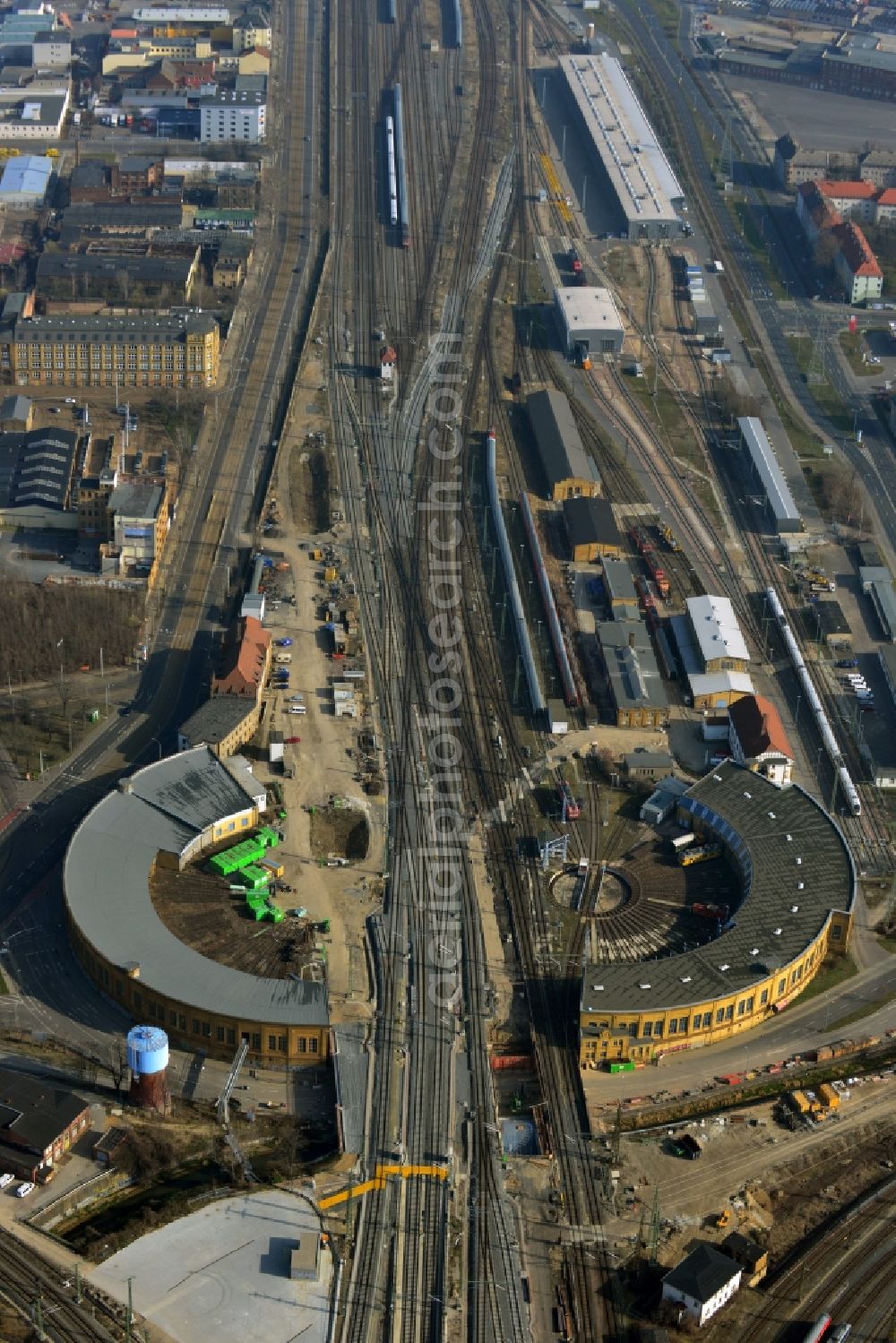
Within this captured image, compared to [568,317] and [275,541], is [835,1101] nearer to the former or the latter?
[275,541]

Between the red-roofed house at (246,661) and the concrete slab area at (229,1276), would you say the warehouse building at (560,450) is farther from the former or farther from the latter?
the concrete slab area at (229,1276)

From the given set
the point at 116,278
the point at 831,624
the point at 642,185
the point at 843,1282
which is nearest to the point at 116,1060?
the point at 843,1282

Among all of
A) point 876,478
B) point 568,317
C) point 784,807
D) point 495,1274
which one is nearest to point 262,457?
point 568,317

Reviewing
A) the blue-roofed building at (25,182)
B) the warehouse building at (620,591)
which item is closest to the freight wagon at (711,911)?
the warehouse building at (620,591)

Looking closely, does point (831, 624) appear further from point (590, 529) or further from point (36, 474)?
point (36, 474)

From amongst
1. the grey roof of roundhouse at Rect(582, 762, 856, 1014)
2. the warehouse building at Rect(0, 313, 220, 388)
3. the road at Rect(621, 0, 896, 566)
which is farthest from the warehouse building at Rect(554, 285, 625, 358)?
the grey roof of roundhouse at Rect(582, 762, 856, 1014)

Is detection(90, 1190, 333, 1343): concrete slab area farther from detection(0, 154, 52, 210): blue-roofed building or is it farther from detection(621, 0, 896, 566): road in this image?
detection(0, 154, 52, 210): blue-roofed building
